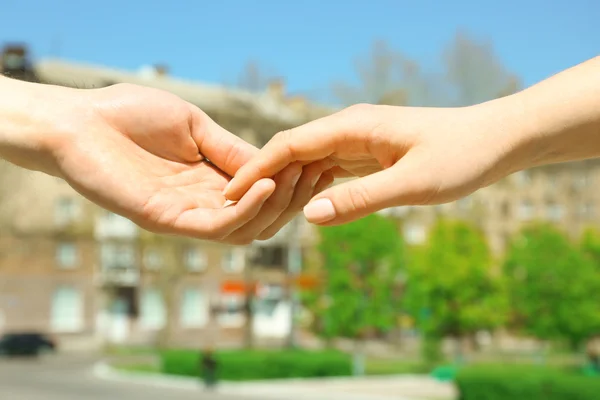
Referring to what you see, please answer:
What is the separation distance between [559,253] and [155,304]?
84.6 ft

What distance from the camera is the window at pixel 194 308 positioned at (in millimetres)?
56781

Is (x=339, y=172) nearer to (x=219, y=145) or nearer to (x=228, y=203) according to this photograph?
(x=228, y=203)

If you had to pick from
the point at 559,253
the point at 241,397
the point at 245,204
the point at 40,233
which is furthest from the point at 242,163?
the point at 40,233

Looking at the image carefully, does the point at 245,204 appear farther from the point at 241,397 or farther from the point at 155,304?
the point at 155,304

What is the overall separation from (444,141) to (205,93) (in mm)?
40301

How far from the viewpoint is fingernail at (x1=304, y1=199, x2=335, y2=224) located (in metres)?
2.27

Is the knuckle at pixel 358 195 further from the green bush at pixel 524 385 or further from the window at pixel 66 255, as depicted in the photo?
the window at pixel 66 255

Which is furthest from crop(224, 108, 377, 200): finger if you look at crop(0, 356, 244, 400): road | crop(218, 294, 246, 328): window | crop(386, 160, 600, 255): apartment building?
crop(386, 160, 600, 255): apartment building

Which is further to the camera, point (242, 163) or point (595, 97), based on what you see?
point (242, 163)

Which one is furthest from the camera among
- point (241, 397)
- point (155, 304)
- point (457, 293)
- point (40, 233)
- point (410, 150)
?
point (155, 304)

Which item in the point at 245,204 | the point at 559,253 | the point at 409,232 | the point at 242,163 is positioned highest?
the point at 409,232

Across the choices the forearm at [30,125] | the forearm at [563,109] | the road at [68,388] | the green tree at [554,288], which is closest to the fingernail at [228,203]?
the forearm at [30,125]

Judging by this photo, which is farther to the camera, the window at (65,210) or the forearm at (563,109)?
the window at (65,210)

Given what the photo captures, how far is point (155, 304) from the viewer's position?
56.5m
